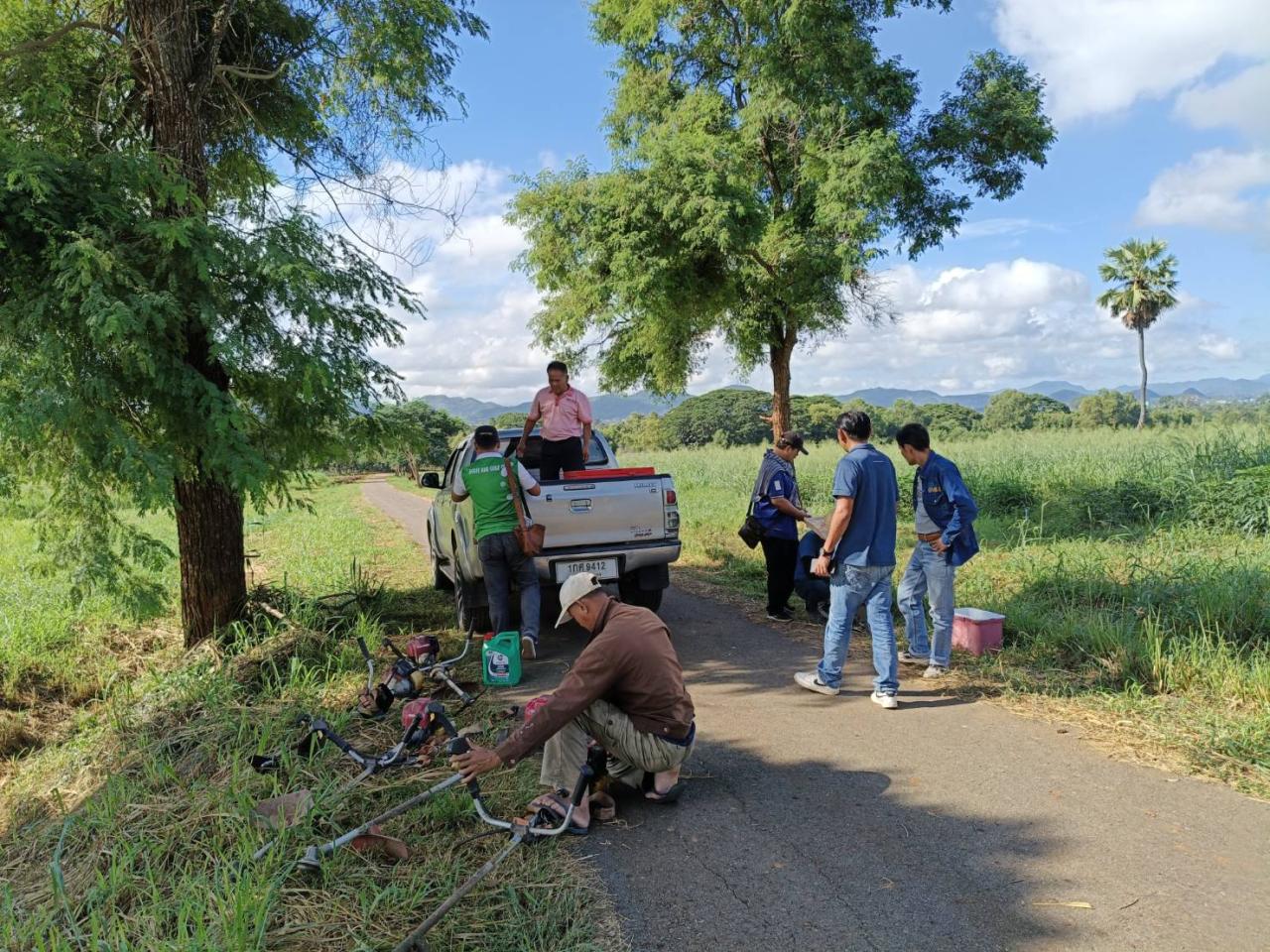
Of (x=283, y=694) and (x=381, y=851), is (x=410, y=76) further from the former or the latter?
(x=381, y=851)

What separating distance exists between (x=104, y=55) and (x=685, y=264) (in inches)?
284

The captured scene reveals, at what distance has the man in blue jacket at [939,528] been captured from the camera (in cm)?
555

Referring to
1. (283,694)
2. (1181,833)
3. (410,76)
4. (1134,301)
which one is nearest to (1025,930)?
(1181,833)

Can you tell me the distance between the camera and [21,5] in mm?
6379

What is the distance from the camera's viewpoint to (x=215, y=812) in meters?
3.64

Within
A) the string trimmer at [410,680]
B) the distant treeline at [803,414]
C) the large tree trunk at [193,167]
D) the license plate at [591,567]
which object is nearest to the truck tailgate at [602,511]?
the license plate at [591,567]

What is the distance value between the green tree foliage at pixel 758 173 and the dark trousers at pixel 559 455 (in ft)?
13.6

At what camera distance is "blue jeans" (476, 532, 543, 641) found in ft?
20.7

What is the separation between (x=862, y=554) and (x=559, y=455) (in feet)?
11.2

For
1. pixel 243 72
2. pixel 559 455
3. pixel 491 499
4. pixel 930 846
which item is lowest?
pixel 930 846

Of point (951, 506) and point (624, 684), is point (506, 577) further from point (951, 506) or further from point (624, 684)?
point (951, 506)

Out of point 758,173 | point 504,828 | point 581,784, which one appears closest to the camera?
point 504,828

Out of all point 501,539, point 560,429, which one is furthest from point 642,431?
point 501,539

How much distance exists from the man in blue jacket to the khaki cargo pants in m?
2.79
